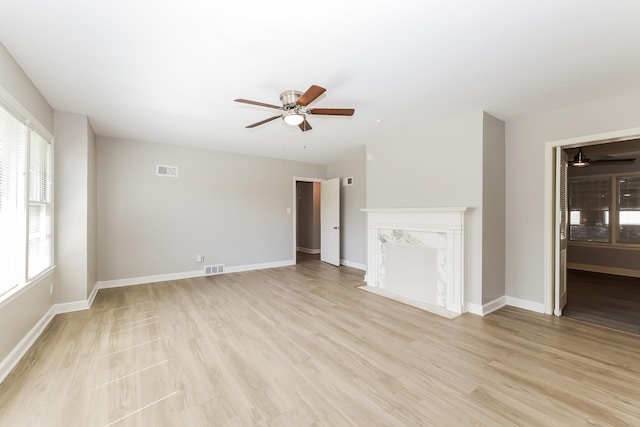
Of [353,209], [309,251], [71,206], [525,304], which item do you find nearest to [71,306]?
[71,206]

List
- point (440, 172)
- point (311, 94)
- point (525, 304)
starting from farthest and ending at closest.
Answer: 1. point (440, 172)
2. point (525, 304)
3. point (311, 94)

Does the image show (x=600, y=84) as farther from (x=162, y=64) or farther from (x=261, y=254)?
(x=261, y=254)

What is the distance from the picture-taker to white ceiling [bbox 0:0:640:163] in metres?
1.70

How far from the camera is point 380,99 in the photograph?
9.82 ft

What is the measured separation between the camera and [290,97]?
2.69 metres

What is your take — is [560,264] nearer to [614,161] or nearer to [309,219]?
[614,161]

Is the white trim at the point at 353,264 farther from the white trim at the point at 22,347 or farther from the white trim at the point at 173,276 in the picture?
the white trim at the point at 22,347

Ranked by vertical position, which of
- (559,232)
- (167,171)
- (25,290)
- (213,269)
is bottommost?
(213,269)

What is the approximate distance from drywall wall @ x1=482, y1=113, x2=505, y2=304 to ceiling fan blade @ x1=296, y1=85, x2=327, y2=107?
2.27 metres

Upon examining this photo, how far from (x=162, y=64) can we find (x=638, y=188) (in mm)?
8247

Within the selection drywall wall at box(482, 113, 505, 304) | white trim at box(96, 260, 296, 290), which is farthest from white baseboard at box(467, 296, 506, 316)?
white trim at box(96, 260, 296, 290)

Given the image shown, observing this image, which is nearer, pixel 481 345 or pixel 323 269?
pixel 481 345

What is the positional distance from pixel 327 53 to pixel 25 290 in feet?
11.1

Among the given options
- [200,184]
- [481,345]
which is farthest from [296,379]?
[200,184]
